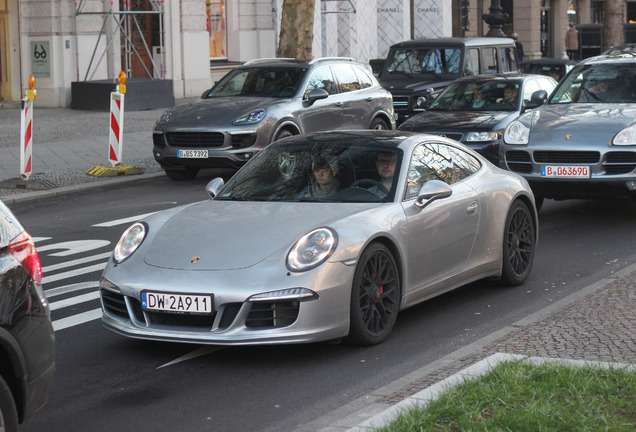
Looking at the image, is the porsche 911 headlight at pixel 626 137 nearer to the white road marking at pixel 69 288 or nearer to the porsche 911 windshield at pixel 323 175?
the porsche 911 windshield at pixel 323 175

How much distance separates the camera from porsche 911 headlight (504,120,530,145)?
12.0m

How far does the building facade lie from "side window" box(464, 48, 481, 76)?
937 cm

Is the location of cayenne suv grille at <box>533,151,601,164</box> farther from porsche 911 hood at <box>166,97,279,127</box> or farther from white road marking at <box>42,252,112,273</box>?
porsche 911 hood at <box>166,97,279,127</box>

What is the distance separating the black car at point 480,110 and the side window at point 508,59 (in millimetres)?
5599

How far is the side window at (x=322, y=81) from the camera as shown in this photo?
16938 mm

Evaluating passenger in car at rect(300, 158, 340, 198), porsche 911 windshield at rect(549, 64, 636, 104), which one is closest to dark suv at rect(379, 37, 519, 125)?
porsche 911 windshield at rect(549, 64, 636, 104)

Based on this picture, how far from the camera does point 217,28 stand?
113 ft

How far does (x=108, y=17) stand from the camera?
2869cm

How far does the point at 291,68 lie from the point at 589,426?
12.7m

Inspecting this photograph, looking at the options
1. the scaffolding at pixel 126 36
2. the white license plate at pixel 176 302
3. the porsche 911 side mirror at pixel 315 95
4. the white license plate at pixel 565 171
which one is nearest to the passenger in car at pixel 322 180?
the white license plate at pixel 176 302

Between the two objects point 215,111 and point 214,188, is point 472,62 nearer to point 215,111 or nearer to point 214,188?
point 215,111

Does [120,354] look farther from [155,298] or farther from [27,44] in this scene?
[27,44]

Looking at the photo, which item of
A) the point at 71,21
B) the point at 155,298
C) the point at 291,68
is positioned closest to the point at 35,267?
the point at 155,298

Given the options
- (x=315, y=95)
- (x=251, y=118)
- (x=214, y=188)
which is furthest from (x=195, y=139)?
(x=214, y=188)
